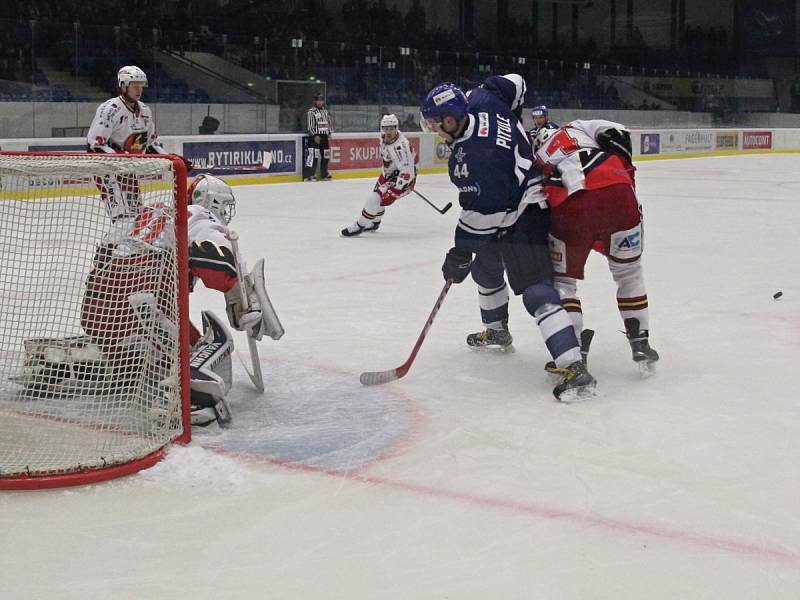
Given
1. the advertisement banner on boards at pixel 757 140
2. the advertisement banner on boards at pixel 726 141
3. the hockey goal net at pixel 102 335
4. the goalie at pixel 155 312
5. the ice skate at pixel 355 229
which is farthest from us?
the advertisement banner on boards at pixel 757 140

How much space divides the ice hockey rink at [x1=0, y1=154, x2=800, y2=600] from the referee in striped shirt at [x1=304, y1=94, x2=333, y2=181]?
26.9ft

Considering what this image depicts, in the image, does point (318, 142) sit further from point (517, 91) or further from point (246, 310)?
point (246, 310)

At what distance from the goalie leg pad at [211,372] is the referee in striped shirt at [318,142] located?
9851mm

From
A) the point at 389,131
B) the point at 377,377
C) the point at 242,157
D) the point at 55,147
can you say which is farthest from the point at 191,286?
the point at 242,157

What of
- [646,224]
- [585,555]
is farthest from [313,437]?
[646,224]

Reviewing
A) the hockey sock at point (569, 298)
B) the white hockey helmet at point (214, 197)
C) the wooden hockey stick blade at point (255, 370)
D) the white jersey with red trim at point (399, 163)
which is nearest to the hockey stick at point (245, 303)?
the wooden hockey stick blade at point (255, 370)

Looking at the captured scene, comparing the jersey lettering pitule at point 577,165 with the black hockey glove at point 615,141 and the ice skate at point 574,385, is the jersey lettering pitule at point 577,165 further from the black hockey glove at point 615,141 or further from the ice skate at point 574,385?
the ice skate at point 574,385

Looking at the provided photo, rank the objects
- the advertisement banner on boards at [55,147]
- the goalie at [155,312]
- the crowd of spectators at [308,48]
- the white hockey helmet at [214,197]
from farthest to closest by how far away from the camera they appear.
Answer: the crowd of spectators at [308,48] < the advertisement banner on boards at [55,147] < the white hockey helmet at [214,197] < the goalie at [155,312]

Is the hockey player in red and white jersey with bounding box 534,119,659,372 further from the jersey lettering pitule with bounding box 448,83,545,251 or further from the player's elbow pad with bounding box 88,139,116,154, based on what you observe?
the player's elbow pad with bounding box 88,139,116,154

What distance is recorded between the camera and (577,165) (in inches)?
133

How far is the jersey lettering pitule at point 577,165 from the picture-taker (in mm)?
3365

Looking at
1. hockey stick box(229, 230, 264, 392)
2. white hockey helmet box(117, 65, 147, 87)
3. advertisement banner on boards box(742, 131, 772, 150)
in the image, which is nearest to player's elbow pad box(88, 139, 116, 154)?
white hockey helmet box(117, 65, 147, 87)

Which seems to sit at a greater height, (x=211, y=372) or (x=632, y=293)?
(x=632, y=293)

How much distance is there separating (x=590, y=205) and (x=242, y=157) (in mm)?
9113
